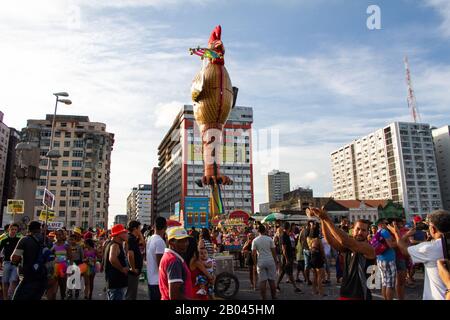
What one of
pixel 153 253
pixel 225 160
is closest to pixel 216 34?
pixel 153 253

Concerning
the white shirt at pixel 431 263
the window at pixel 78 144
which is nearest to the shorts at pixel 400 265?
the white shirt at pixel 431 263

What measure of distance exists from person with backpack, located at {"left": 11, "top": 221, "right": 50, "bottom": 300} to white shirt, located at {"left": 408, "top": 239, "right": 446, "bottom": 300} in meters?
5.50

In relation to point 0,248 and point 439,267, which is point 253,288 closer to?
point 0,248

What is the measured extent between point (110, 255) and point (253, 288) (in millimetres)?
6027

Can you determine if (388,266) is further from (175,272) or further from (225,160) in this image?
(225,160)

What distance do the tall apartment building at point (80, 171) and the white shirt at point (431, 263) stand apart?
72.6 m

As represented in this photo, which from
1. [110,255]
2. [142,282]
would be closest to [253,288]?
[142,282]

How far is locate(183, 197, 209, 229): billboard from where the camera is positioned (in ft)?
102

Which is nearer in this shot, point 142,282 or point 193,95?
point 142,282

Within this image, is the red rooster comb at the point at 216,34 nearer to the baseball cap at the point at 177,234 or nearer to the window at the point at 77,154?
the baseball cap at the point at 177,234

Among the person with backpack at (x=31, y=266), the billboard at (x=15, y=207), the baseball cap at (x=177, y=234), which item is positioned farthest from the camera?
the billboard at (x=15, y=207)

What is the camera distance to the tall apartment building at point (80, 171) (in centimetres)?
7100

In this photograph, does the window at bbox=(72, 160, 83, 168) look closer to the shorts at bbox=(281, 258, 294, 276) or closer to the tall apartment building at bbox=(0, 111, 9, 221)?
the tall apartment building at bbox=(0, 111, 9, 221)
